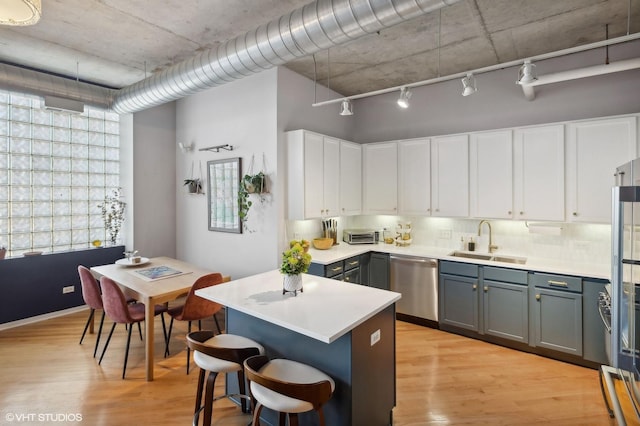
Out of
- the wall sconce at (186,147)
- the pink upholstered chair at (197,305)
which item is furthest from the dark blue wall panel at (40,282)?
the pink upholstered chair at (197,305)

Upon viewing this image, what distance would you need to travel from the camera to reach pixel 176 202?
17.5ft

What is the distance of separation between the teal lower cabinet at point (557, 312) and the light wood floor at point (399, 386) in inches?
7.9

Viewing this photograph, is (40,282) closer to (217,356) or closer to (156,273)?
(156,273)

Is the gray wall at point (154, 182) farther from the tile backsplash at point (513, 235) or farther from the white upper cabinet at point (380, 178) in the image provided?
the white upper cabinet at point (380, 178)

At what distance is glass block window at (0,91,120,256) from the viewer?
413 centimetres

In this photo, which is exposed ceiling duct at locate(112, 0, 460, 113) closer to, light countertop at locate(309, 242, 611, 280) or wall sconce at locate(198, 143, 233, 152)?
wall sconce at locate(198, 143, 233, 152)

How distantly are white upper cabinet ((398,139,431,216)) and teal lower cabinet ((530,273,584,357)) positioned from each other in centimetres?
150

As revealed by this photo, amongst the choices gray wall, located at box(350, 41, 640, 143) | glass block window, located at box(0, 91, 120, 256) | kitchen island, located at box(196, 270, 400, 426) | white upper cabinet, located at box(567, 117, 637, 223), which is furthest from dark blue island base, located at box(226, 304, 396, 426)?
glass block window, located at box(0, 91, 120, 256)

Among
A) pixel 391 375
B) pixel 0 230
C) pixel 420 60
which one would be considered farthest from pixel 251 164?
pixel 0 230

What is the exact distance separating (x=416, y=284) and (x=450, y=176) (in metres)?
1.41

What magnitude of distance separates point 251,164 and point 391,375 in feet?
9.62

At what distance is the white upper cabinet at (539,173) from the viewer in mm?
3398

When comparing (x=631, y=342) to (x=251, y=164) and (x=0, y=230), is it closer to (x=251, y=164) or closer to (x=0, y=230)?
(x=251, y=164)

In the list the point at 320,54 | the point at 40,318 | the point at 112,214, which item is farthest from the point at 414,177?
the point at 40,318
